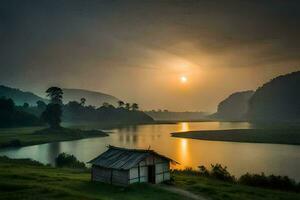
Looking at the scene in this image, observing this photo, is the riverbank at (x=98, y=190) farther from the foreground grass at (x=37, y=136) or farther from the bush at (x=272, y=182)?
the foreground grass at (x=37, y=136)

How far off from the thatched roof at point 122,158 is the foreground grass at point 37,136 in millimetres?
73502

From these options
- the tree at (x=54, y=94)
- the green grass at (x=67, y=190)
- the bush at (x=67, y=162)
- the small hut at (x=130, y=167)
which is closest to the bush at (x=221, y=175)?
the small hut at (x=130, y=167)

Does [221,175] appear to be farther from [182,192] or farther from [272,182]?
[182,192]

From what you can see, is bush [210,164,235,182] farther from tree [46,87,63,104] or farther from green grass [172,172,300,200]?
tree [46,87,63,104]

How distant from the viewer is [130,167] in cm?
→ 4112

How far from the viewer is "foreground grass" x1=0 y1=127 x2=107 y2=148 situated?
368 ft

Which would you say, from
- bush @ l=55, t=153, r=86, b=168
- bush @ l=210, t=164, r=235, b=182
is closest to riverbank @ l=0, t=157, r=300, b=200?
bush @ l=210, t=164, r=235, b=182

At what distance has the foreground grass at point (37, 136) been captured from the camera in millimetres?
112125

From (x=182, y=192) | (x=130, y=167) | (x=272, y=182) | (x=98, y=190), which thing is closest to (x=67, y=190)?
(x=98, y=190)

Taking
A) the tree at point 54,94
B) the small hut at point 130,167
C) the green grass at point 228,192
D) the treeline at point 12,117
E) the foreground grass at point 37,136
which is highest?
the tree at point 54,94

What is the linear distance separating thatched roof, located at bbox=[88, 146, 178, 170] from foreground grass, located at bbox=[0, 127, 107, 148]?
73502 mm

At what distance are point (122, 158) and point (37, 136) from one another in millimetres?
98900

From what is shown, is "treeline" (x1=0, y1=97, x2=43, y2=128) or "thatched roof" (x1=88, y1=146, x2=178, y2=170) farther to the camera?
"treeline" (x1=0, y1=97, x2=43, y2=128)

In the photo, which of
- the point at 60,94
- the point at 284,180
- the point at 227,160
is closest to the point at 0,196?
the point at 284,180
